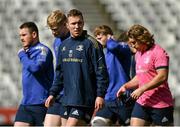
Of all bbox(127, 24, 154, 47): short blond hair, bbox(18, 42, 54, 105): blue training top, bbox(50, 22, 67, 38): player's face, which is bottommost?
bbox(18, 42, 54, 105): blue training top

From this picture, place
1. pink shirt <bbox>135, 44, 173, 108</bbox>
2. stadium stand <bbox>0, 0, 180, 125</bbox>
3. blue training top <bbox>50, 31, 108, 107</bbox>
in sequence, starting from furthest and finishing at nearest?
stadium stand <bbox>0, 0, 180, 125</bbox> < pink shirt <bbox>135, 44, 173, 108</bbox> < blue training top <bbox>50, 31, 108, 107</bbox>

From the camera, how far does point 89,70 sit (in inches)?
343

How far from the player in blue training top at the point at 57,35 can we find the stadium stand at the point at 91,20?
7.26m

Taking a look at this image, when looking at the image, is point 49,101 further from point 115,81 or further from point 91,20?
point 91,20

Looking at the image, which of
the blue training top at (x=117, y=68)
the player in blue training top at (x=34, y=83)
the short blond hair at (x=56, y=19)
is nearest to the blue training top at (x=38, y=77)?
the player in blue training top at (x=34, y=83)

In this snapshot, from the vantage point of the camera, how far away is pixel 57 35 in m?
9.67

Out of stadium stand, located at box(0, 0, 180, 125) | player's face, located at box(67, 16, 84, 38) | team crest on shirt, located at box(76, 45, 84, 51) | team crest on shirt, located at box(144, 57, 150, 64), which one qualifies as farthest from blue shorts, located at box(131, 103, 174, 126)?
stadium stand, located at box(0, 0, 180, 125)

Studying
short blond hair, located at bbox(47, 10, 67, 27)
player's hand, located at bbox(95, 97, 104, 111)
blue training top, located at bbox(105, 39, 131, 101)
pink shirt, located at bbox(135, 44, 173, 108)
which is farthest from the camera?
blue training top, located at bbox(105, 39, 131, 101)

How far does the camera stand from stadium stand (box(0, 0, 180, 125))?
58.8ft

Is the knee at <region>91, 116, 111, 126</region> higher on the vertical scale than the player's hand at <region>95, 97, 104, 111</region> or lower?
lower

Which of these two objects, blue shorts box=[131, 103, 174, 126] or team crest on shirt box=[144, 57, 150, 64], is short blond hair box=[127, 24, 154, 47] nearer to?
team crest on shirt box=[144, 57, 150, 64]

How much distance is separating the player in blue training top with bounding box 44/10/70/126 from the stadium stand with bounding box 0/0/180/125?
7.26 metres

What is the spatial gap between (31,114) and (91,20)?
426 inches

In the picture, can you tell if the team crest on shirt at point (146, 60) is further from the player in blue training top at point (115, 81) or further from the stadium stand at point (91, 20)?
the stadium stand at point (91, 20)
